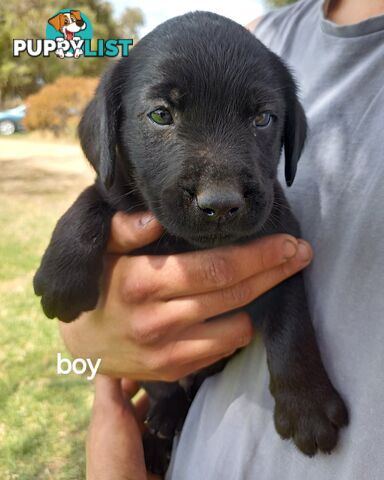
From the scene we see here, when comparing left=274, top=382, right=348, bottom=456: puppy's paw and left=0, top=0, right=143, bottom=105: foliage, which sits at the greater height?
left=274, top=382, right=348, bottom=456: puppy's paw

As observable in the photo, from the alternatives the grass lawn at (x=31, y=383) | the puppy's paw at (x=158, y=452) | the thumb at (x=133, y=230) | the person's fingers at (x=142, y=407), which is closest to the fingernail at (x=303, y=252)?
the thumb at (x=133, y=230)

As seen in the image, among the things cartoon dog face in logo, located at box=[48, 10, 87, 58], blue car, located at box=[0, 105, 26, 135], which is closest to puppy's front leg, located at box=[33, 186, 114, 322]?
cartoon dog face in logo, located at box=[48, 10, 87, 58]

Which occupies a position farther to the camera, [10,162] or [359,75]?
[10,162]

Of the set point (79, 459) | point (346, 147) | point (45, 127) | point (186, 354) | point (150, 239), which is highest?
point (346, 147)

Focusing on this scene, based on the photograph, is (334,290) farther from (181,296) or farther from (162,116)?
(162,116)

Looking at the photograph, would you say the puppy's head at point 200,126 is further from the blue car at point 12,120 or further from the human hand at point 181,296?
the blue car at point 12,120

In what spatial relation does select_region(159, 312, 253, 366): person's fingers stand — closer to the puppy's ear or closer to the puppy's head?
the puppy's head

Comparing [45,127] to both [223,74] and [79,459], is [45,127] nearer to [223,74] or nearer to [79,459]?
[79,459]

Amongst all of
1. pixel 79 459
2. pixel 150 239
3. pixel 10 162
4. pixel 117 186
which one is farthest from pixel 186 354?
pixel 10 162
